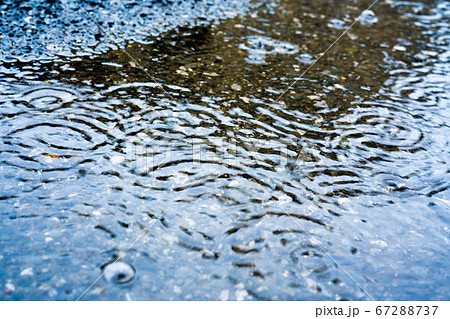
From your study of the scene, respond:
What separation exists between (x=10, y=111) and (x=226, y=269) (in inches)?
184

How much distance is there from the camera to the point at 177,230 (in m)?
4.82

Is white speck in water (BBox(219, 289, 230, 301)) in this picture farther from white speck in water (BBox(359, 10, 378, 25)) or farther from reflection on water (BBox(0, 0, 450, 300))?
white speck in water (BBox(359, 10, 378, 25))

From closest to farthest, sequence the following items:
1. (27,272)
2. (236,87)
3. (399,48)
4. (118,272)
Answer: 1. (27,272)
2. (118,272)
3. (236,87)
4. (399,48)

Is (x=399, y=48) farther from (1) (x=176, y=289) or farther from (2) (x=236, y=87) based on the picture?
(1) (x=176, y=289)

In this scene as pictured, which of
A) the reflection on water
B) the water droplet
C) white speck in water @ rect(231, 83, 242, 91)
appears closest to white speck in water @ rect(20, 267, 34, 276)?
the reflection on water

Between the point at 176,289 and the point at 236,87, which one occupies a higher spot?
the point at 236,87

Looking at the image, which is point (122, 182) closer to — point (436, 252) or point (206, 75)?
point (206, 75)

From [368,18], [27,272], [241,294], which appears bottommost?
[241,294]

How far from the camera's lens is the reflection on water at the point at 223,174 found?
14.3 feet

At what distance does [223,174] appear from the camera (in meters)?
5.74

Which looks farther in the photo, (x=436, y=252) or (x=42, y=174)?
(x=42, y=174)

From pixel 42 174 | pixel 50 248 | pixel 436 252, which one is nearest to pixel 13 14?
pixel 42 174

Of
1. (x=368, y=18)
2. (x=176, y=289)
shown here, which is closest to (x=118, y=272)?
(x=176, y=289)

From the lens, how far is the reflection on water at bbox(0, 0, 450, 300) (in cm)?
436
